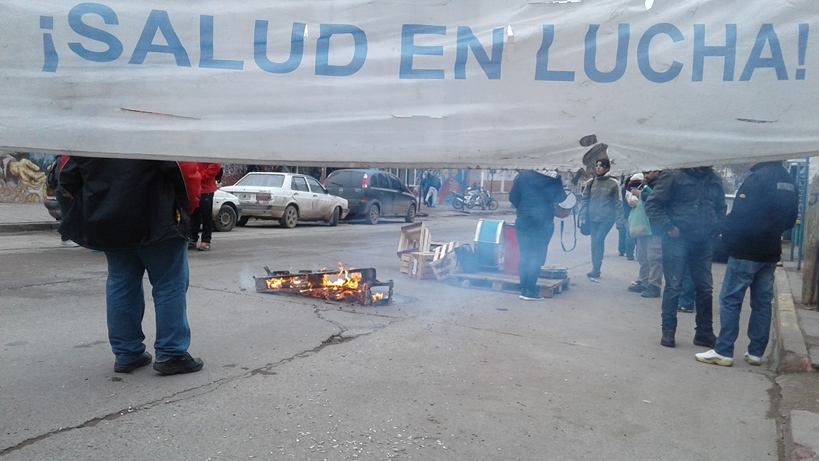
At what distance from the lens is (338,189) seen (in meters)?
22.3

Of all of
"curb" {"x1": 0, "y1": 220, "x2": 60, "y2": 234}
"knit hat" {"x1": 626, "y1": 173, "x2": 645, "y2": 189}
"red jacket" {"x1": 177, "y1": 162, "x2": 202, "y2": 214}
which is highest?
"knit hat" {"x1": 626, "y1": 173, "x2": 645, "y2": 189}

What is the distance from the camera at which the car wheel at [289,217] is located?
60.3 feet

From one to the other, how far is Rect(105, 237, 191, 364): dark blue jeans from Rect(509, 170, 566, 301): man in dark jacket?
4658mm

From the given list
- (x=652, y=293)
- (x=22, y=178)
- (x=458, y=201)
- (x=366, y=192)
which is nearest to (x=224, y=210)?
(x=366, y=192)

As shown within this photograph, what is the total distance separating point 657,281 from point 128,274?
699 cm

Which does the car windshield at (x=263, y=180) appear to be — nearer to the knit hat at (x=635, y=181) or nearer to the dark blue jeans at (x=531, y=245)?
the knit hat at (x=635, y=181)

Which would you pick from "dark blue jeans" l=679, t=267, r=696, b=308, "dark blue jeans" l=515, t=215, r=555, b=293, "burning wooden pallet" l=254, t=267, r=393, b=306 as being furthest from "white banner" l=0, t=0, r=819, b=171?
"dark blue jeans" l=679, t=267, r=696, b=308

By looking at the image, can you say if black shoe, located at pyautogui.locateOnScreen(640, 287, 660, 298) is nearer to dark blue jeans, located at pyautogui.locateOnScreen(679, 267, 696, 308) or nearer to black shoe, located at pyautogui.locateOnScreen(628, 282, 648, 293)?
black shoe, located at pyautogui.locateOnScreen(628, 282, 648, 293)

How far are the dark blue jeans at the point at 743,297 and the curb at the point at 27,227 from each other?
45.1 feet

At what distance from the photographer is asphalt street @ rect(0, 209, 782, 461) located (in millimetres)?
3826

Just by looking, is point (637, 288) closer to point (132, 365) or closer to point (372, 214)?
point (132, 365)

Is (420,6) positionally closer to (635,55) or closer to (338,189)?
(635,55)

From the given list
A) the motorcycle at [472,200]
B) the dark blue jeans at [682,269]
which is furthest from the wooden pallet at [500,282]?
the motorcycle at [472,200]

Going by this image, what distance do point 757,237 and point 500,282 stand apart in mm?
3846
